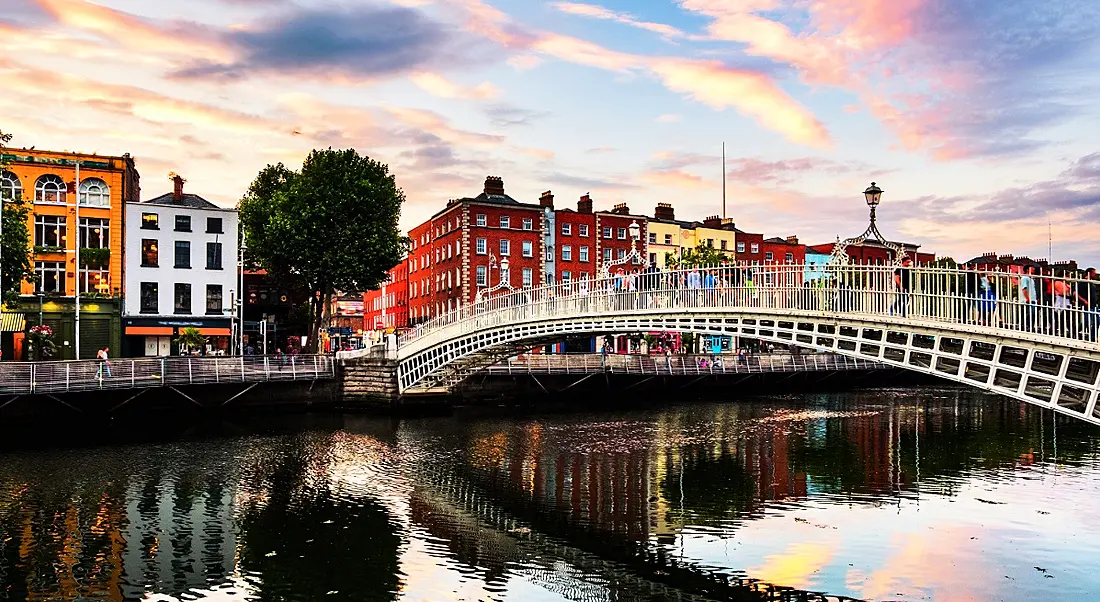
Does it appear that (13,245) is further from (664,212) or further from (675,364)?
(664,212)

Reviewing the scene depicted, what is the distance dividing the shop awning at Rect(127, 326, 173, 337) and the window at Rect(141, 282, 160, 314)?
1.17m

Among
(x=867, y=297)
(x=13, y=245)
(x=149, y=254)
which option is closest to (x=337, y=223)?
(x=149, y=254)

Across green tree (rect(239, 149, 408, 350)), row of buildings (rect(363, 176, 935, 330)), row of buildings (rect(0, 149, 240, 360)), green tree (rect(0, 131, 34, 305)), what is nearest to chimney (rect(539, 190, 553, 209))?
row of buildings (rect(363, 176, 935, 330))

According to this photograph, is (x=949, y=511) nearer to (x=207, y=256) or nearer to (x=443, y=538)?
(x=443, y=538)

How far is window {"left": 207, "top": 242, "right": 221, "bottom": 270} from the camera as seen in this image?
54.4 metres

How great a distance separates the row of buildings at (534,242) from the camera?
72375mm

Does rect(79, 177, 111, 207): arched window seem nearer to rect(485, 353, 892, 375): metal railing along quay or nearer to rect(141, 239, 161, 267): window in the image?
rect(141, 239, 161, 267): window

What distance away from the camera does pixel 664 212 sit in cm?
8212

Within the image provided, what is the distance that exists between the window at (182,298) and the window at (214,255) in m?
1.98

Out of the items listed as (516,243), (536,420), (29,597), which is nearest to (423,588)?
(29,597)

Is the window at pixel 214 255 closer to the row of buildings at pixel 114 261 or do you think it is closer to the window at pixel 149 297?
the row of buildings at pixel 114 261

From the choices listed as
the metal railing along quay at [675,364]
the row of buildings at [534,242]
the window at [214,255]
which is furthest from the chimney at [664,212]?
the window at [214,255]

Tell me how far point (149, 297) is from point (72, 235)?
5.54 m

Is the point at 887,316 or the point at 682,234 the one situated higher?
the point at 682,234
